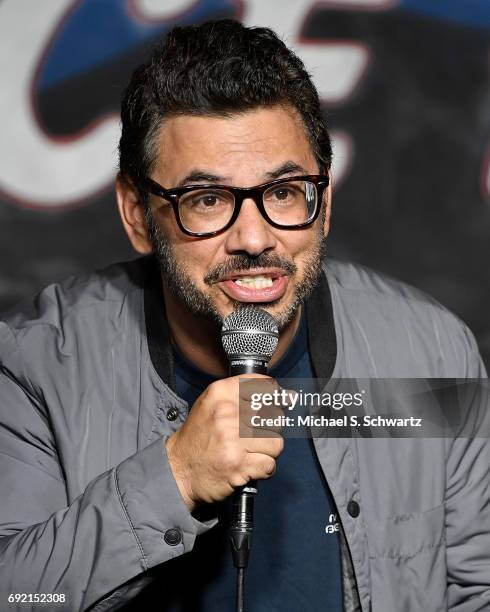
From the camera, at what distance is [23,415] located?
1.90m

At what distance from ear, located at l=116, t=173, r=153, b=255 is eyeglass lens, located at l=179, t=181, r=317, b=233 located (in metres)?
0.23

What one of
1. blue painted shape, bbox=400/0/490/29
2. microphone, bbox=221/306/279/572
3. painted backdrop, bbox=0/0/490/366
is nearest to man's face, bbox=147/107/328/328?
microphone, bbox=221/306/279/572

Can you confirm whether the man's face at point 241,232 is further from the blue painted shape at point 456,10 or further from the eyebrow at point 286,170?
the blue painted shape at point 456,10

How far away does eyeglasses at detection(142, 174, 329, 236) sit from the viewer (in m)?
1.74

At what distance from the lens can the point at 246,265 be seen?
5.68ft

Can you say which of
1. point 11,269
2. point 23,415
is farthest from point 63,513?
point 11,269

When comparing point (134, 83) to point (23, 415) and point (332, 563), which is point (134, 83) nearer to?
point (23, 415)

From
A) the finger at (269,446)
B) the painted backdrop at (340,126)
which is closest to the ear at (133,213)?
the finger at (269,446)

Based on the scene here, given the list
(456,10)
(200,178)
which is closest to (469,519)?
(200,178)

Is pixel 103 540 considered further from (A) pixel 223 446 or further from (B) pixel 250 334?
(B) pixel 250 334

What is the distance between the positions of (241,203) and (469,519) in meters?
0.70

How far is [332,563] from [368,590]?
7 centimetres

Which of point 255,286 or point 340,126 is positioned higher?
point 340,126

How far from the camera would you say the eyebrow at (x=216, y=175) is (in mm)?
1753
